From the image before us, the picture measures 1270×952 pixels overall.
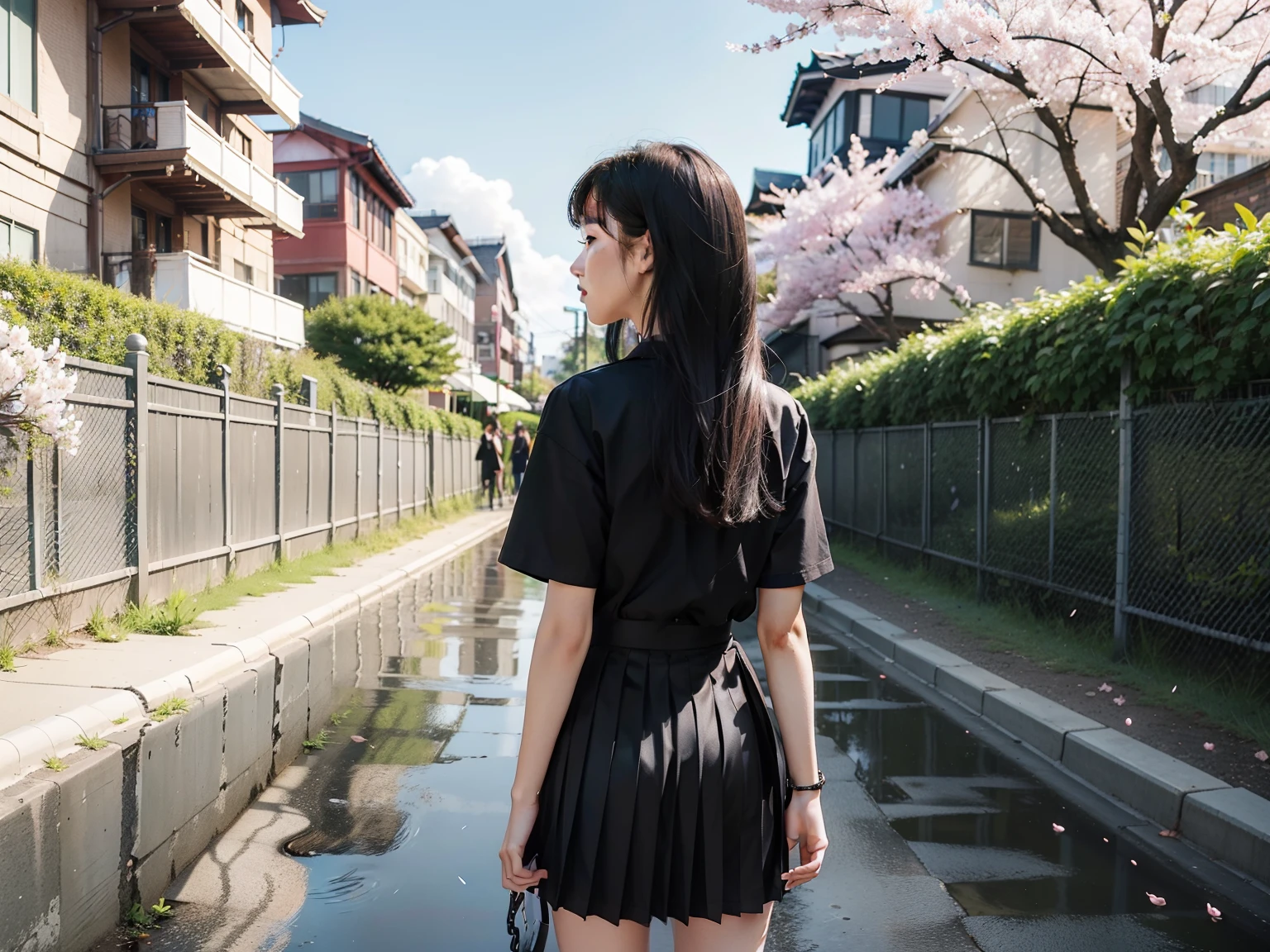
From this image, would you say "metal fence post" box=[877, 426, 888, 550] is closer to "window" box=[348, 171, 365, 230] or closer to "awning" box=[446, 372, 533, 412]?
"awning" box=[446, 372, 533, 412]

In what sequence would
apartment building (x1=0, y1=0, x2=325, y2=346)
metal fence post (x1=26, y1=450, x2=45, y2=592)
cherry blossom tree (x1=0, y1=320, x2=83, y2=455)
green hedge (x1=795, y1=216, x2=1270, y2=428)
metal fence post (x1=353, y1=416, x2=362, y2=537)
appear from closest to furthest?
cherry blossom tree (x1=0, y1=320, x2=83, y2=455)
green hedge (x1=795, y1=216, x2=1270, y2=428)
metal fence post (x1=26, y1=450, x2=45, y2=592)
apartment building (x1=0, y1=0, x2=325, y2=346)
metal fence post (x1=353, y1=416, x2=362, y2=537)

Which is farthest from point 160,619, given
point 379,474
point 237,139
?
point 237,139

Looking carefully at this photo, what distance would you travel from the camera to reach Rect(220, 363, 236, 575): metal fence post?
10078 mm

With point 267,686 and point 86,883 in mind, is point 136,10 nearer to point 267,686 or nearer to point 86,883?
point 267,686

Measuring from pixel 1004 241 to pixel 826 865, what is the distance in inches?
900

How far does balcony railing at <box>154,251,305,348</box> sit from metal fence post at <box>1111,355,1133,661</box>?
13.0 meters

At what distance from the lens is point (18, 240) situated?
1504cm

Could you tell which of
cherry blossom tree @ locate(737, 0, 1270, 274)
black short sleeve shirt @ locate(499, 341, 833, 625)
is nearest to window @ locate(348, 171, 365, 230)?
cherry blossom tree @ locate(737, 0, 1270, 274)

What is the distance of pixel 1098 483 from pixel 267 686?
627cm

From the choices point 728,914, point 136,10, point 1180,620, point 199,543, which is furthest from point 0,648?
point 136,10

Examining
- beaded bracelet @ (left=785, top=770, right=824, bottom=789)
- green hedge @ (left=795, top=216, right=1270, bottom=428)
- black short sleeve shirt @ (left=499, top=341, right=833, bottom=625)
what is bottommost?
beaded bracelet @ (left=785, top=770, right=824, bottom=789)

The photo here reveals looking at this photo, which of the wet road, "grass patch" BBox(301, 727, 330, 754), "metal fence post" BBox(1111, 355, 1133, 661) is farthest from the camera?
"metal fence post" BBox(1111, 355, 1133, 661)

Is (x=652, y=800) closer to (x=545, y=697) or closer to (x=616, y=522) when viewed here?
(x=545, y=697)

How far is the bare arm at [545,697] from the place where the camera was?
63.9 inches
